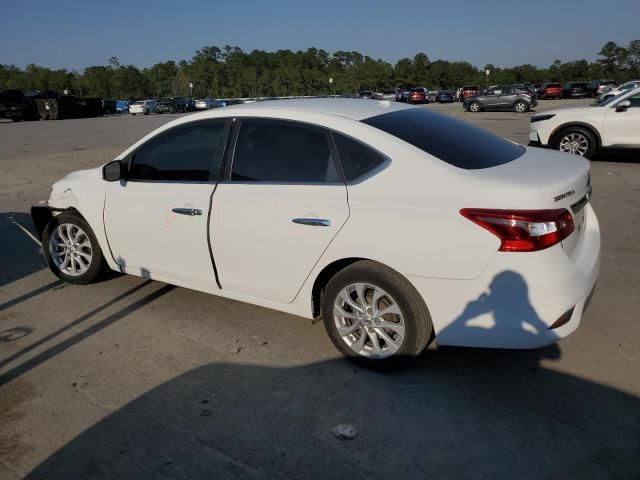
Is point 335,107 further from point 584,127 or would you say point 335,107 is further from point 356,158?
point 584,127

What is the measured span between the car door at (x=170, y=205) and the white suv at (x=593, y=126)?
8561 millimetres

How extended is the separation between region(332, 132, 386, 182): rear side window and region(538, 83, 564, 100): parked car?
53.3 m

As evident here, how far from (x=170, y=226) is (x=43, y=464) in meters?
1.77

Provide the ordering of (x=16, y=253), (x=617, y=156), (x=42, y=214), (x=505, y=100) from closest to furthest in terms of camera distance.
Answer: (x=42, y=214) → (x=16, y=253) → (x=617, y=156) → (x=505, y=100)

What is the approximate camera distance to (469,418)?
281cm

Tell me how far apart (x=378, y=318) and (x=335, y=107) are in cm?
148

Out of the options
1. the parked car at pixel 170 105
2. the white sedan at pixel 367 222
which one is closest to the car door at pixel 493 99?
the parked car at pixel 170 105

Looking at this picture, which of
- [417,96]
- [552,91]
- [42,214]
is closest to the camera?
[42,214]

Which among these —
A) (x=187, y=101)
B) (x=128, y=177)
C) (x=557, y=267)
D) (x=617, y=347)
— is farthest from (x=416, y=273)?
(x=187, y=101)

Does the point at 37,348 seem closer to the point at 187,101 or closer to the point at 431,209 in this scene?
the point at 431,209

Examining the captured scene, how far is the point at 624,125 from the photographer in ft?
32.2

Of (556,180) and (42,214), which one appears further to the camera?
(42,214)

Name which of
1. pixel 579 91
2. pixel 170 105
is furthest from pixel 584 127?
pixel 579 91

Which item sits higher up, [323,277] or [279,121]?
[279,121]
